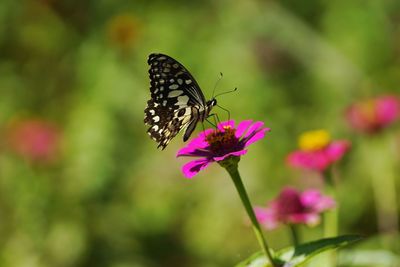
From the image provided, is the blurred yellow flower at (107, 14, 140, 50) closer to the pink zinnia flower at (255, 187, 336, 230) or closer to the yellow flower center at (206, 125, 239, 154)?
the pink zinnia flower at (255, 187, 336, 230)

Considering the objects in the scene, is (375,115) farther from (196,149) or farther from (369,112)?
(196,149)

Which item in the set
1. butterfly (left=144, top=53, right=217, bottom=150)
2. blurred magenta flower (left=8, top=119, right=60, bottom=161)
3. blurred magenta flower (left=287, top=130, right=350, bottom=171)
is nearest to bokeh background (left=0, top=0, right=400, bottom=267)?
blurred magenta flower (left=8, top=119, right=60, bottom=161)

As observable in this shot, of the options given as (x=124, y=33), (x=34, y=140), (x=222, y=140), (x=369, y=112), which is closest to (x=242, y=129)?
(x=222, y=140)

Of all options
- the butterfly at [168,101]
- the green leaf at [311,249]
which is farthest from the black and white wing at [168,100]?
the green leaf at [311,249]

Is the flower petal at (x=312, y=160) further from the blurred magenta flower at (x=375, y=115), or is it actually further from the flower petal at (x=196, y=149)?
the blurred magenta flower at (x=375, y=115)

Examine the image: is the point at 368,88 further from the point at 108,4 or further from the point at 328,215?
the point at 108,4

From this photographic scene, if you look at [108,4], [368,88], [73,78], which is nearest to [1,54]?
[73,78]

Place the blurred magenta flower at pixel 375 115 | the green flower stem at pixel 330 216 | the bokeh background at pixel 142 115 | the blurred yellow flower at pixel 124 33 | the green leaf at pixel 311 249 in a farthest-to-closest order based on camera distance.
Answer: the blurred yellow flower at pixel 124 33
the bokeh background at pixel 142 115
the blurred magenta flower at pixel 375 115
the green flower stem at pixel 330 216
the green leaf at pixel 311 249

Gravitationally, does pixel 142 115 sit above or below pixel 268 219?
above
